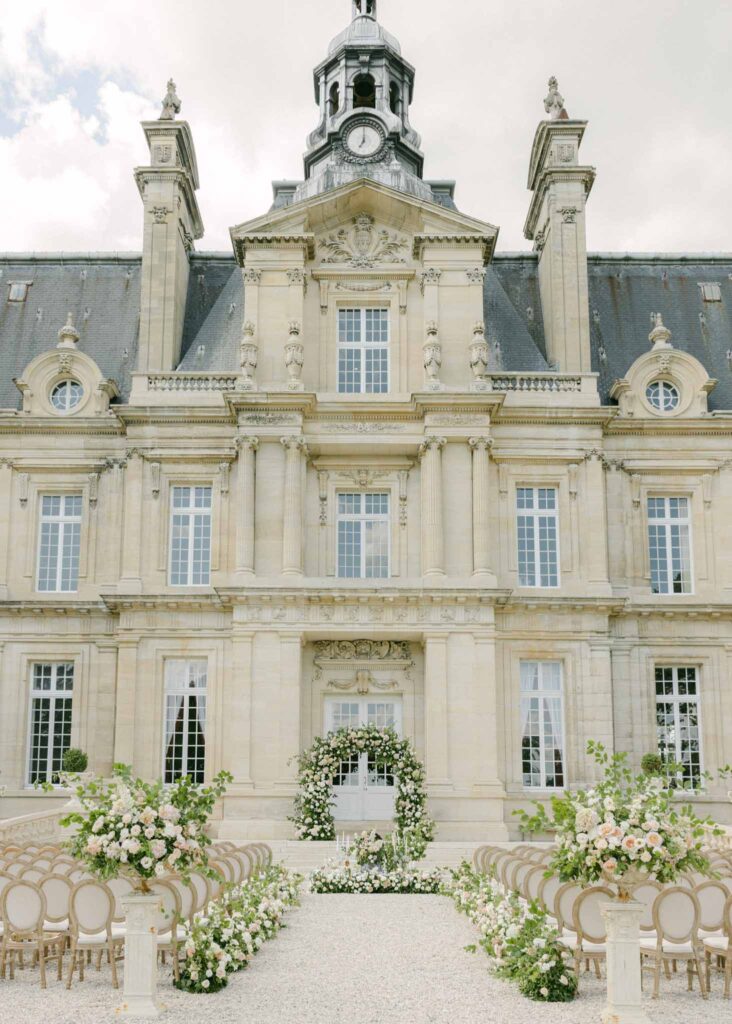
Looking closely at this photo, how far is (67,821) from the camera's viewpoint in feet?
35.3

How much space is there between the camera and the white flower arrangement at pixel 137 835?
1024cm

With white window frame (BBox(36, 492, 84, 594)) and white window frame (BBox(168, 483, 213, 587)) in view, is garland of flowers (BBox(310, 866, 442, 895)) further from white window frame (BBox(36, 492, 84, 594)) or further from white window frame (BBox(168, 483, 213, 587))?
white window frame (BBox(36, 492, 84, 594))

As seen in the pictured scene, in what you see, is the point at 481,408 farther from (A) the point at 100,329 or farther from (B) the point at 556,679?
(A) the point at 100,329

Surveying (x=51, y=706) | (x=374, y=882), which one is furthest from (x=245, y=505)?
(x=374, y=882)

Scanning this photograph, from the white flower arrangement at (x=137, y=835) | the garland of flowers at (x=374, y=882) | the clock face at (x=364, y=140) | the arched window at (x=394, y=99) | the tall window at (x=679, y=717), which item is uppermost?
the arched window at (x=394, y=99)

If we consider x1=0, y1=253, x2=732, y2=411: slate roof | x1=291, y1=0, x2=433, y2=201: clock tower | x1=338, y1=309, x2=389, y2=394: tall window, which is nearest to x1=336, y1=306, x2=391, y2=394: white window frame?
x1=338, y1=309, x2=389, y2=394: tall window

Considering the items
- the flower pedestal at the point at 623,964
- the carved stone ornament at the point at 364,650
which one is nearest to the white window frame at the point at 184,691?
the carved stone ornament at the point at 364,650

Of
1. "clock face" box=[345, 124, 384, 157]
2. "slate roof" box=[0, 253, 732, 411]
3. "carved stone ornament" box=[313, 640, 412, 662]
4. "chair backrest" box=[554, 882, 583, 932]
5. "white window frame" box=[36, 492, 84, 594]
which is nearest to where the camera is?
"chair backrest" box=[554, 882, 583, 932]

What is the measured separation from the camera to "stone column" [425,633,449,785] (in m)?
24.5

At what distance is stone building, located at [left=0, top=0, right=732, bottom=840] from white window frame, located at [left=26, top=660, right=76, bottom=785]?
0.07 metres

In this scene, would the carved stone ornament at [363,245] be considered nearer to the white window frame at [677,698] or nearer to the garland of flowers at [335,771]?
the garland of flowers at [335,771]

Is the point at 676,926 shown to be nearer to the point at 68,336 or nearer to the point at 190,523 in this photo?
the point at 190,523

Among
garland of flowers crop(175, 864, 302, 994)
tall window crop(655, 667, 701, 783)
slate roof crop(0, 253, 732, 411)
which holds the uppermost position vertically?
slate roof crop(0, 253, 732, 411)

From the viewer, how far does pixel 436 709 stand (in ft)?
81.5
